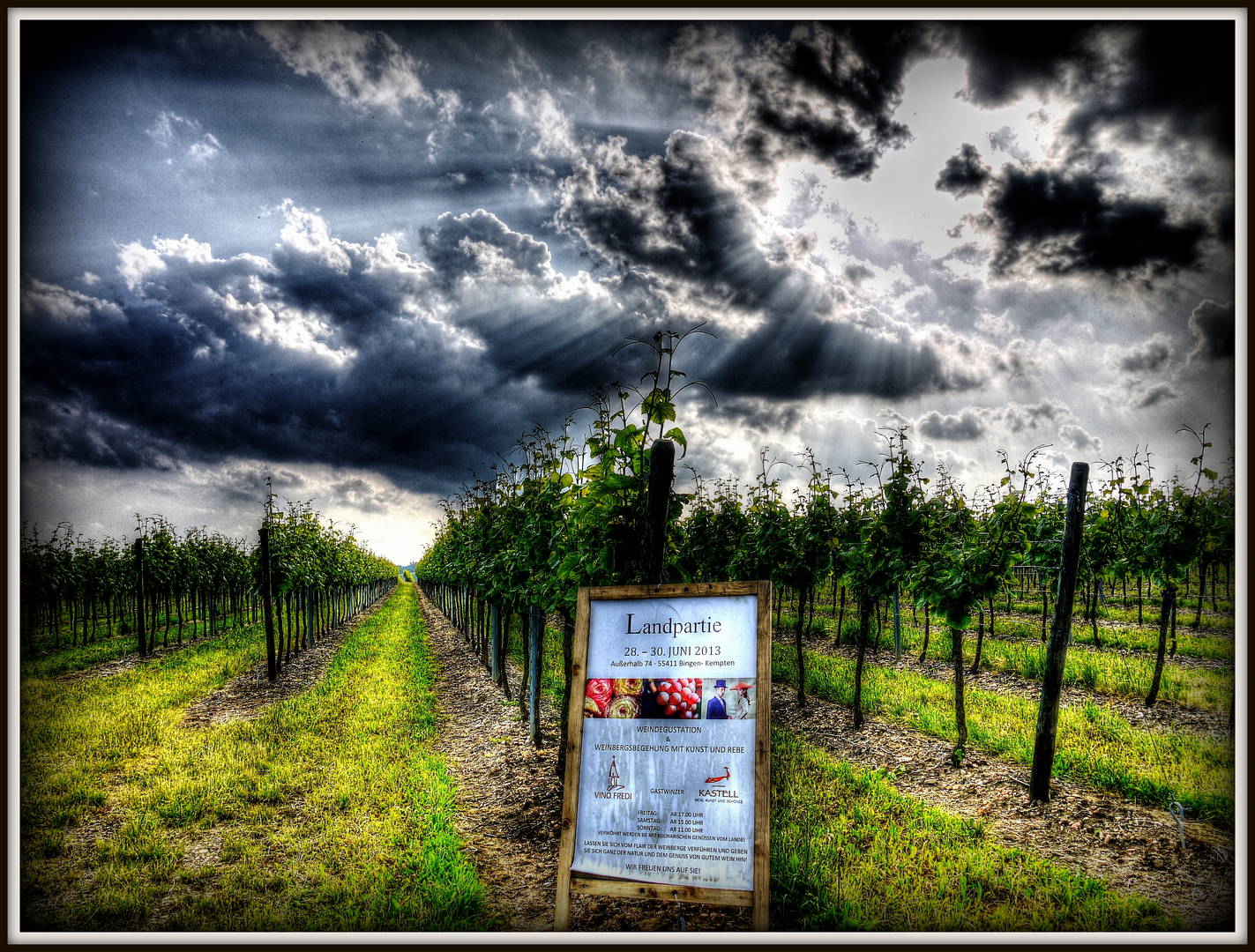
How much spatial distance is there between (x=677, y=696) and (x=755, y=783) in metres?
0.54

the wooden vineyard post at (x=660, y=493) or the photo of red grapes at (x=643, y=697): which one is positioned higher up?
the wooden vineyard post at (x=660, y=493)

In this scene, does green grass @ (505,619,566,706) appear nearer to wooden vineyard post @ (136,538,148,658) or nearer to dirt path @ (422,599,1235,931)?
dirt path @ (422,599,1235,931)

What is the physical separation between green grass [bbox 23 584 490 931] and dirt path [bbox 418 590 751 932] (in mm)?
237

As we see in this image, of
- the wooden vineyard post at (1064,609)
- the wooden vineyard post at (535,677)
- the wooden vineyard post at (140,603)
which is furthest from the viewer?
the wooden vineyard post at (140,603)

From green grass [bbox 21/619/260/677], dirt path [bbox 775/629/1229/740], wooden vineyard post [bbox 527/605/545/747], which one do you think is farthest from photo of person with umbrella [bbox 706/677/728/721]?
green grass [bbox 21/619/260/677]

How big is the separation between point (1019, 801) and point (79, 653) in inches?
811

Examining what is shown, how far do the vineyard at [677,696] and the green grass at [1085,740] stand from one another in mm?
48

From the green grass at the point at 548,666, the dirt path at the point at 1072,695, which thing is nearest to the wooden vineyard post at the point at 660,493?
the green grass at the point at 548,666

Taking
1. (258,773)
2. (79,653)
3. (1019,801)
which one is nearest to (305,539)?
(79,653)

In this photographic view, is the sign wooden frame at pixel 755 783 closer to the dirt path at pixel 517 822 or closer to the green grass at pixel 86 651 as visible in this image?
the dirt path at pixel 517 822

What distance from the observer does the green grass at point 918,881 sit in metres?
3.91

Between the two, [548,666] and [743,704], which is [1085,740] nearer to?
[743,704]

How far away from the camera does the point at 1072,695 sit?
979cm

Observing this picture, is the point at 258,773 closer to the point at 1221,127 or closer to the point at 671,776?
the point at 671,776
